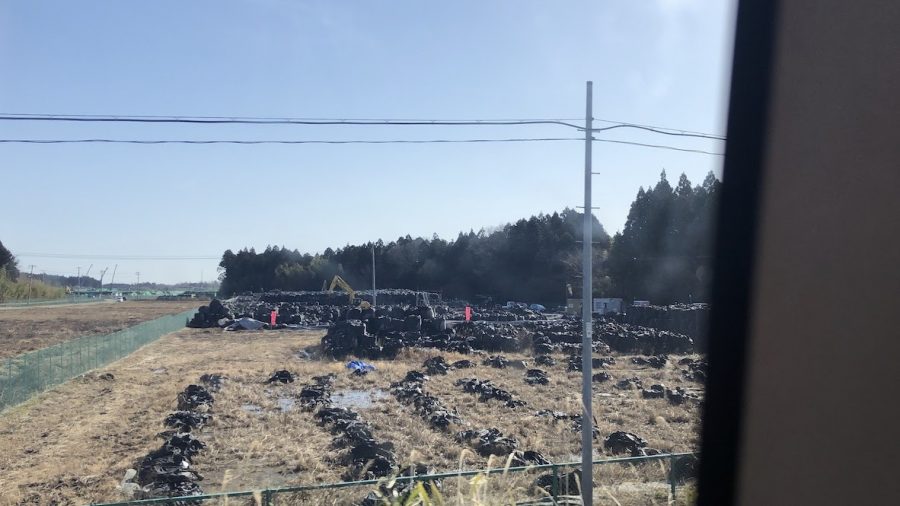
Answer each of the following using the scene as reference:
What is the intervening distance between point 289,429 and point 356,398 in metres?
6.08

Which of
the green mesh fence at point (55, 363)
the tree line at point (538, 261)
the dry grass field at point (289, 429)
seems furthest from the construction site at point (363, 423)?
the tree line at point (538, 261)

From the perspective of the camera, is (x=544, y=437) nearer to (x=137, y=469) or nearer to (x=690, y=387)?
(x=137, y=469)

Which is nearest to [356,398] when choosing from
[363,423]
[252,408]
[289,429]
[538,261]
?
[252,408]

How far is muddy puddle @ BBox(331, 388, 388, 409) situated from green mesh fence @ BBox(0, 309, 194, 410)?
9.94 meters

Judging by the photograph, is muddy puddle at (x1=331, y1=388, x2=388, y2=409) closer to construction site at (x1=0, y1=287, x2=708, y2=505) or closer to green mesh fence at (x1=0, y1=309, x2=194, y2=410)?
construction site at (x1=0, y1=287, x2=708, y2=505)

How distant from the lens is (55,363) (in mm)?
27906

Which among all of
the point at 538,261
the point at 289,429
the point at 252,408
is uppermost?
the point at 538,261

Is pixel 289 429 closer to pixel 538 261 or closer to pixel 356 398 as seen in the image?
pixel 356 398

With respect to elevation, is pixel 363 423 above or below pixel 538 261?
below

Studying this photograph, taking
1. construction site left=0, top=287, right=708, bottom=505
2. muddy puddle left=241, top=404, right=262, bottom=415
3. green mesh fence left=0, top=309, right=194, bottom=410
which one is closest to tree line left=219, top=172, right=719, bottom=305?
construction site left=0, top=287, right=708, bottom=505

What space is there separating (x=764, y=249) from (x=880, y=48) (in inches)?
96.6

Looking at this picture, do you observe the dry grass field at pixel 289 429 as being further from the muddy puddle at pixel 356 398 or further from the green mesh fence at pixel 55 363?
the green mesh fence at pixel 55 363

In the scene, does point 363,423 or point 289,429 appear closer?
point 363,423

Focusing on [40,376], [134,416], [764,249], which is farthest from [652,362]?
[764,249]
